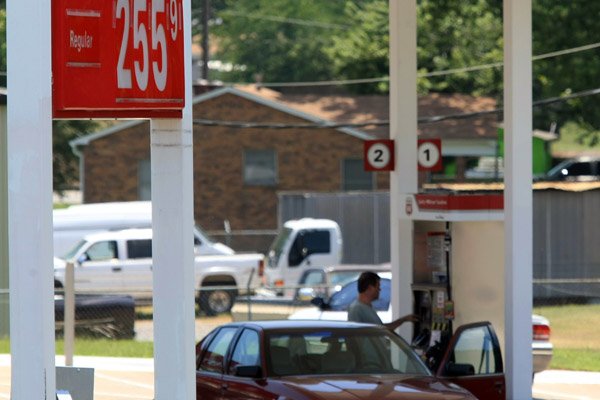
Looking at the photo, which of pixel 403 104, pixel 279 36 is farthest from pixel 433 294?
pixel 279 36

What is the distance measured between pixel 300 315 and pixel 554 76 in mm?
26122

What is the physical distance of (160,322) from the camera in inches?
360

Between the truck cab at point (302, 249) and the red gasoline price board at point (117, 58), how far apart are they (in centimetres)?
2869

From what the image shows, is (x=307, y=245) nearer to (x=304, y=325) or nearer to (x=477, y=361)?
(x=477, y=361)

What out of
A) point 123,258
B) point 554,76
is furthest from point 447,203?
point 554,76

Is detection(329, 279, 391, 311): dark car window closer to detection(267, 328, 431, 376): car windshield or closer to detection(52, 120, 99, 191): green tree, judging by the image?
detection(267, 328, 431, 376): car windshield

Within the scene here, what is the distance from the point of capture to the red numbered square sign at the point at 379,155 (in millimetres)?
17688

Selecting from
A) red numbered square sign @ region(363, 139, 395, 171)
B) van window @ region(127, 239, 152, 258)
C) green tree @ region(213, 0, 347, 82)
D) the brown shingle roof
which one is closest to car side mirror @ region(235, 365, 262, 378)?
red numbered square sign @ region(363, 139, 395, 171)

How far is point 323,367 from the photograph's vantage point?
40.8 ft

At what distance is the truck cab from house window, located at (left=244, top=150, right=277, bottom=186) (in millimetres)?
8975

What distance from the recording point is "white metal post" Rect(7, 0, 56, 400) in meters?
8.07

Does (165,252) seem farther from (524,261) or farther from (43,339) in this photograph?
(524,261)

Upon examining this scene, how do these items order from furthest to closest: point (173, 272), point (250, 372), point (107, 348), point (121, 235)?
point (121, 235) < point (107, 348) < point (250, 372) < point (173, 272)

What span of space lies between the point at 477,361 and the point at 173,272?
573cm
